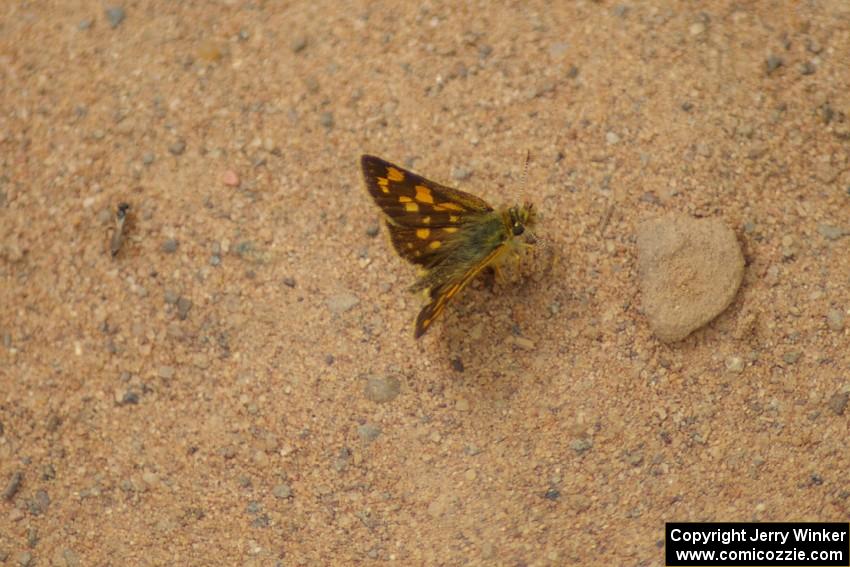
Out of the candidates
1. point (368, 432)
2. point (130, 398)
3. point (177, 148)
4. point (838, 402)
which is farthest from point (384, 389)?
point (838, 402)

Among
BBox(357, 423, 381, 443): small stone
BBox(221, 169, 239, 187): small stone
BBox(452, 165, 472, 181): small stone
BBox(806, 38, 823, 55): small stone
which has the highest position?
BBox(221, 169, 239, 187): small stone

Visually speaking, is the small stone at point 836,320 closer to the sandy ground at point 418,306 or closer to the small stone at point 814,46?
the sandy ground at point 418,306

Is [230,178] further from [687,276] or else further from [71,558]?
[687,276]

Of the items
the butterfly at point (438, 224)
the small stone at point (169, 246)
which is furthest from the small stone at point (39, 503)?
the butterfly at point (438, 224)

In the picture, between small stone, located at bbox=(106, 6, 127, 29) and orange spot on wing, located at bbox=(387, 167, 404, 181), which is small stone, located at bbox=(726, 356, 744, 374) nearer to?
orange spot on wing, located at bbox=(387, 167, 404, 181)

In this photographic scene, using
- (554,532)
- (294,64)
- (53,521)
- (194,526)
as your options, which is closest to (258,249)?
(294,64)

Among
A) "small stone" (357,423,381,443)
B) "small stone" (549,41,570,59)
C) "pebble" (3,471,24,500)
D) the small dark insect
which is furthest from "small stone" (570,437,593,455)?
"pebble" (3,471,24,500)
